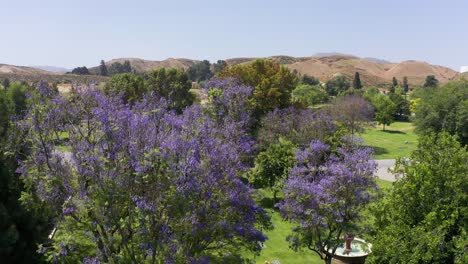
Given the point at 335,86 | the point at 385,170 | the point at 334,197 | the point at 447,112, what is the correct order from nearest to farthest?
1. the point at 334,197
2. the point at 385,170
3. the point at 447,112
4. the point at 335,86

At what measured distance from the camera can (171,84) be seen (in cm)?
5872

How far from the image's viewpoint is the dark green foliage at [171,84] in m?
58.9

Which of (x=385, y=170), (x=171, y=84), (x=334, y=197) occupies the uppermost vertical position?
(x=171, y=84)

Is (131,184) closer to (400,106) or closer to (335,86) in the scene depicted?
(400,106)

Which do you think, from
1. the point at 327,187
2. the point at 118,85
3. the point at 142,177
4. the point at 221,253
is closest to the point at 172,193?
the point at 142,177

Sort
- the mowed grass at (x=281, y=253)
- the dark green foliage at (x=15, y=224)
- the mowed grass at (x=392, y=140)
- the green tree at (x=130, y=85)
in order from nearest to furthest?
the dark green foliage at (x=15, y=224) → the mowed grass at (x=281, y=253) → the green tree at (x=130, y=85) → the mowed grass at (x=392, y=140)

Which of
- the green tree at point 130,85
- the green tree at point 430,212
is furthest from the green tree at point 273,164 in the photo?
the green tree at point 130,85

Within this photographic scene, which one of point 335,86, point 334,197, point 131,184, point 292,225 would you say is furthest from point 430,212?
point 335,86

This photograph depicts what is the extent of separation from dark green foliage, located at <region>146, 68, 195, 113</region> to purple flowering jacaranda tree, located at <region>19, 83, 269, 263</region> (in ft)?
150

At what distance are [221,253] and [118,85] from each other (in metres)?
44.7

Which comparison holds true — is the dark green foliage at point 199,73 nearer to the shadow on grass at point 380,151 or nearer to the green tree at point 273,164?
the shadow on grass at point 380,151

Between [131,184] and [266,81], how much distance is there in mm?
35744

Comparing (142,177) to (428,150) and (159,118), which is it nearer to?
(159,118)

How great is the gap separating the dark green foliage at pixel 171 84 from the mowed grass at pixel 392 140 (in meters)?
26.7
